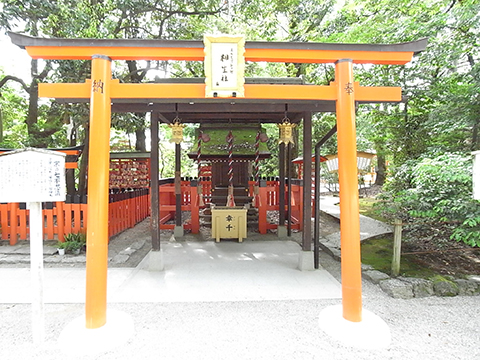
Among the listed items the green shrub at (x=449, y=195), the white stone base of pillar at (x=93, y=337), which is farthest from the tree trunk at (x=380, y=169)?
the white stone base of pillar at (x=93, y=337)

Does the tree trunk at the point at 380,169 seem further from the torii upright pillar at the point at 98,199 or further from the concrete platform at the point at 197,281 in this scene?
the torii upright pillar at the point at 98,199

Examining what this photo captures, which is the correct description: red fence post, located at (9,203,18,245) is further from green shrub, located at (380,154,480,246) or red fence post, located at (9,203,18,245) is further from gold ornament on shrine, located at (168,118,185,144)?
green shrub, located at (380,154,480,246)

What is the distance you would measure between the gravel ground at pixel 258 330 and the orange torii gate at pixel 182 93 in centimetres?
49

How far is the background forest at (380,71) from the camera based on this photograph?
4.79m

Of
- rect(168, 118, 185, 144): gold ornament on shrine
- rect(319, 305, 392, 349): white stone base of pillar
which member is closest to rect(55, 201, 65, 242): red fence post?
rect(168, 118, 185, 144): gold ornament on shrine

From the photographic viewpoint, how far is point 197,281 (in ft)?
15.3

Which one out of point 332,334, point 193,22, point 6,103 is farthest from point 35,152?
point 6,103

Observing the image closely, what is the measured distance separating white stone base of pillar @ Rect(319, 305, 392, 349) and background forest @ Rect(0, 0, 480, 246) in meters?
2.03

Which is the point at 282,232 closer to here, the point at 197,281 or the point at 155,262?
the point at 197,281

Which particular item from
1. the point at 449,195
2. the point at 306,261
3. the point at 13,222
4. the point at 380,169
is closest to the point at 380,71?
the point at 449,195

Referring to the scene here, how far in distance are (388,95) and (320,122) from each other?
10.4 m

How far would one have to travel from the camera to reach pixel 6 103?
1291 centimetres

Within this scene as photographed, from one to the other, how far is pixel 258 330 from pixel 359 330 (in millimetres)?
1180

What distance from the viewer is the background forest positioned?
189 inches
